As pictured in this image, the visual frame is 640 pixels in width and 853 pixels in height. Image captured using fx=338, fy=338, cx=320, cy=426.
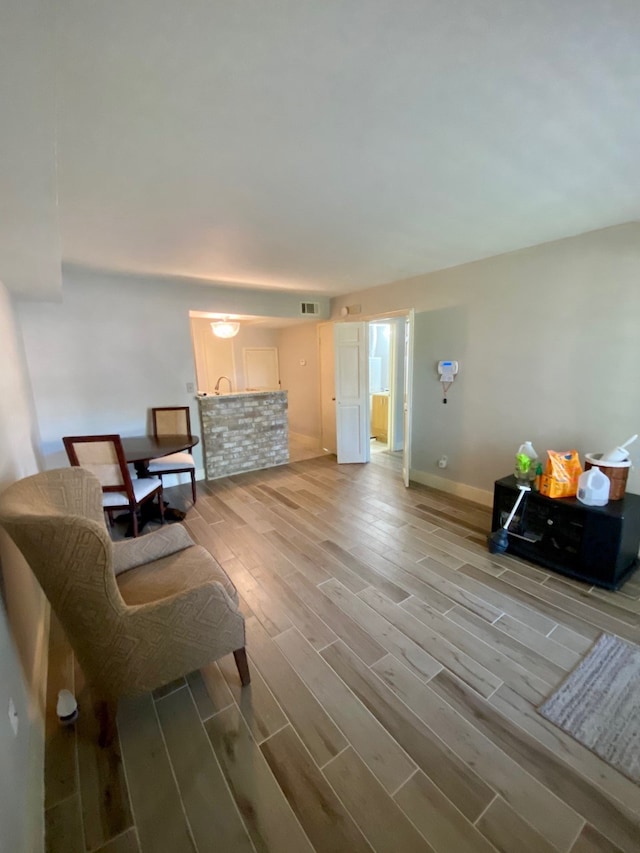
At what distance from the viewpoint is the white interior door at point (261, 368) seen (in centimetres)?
698

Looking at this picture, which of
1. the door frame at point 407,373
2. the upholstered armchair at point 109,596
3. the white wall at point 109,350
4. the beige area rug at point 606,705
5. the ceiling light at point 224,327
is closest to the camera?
the upholstered armchair at point 109,596

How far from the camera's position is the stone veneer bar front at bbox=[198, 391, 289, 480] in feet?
14.7

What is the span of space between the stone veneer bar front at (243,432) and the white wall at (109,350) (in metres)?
0.24

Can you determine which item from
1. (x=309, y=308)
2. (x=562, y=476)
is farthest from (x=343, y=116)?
(x=309, y=308)

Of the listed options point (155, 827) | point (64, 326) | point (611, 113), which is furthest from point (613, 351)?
point (64, 326)

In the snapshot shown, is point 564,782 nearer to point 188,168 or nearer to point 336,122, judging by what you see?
point 336,122

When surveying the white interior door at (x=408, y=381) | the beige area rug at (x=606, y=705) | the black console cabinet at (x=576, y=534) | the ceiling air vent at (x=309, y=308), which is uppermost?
the ceiling air vent at (x=309, y=308)

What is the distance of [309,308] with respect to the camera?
5.19 m

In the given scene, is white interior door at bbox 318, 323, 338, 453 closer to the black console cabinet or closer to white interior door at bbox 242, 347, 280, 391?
white interior door at bbox 242, 347, 280, 391

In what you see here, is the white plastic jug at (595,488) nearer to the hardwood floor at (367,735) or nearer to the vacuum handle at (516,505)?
the vacuum handle at (516,505)

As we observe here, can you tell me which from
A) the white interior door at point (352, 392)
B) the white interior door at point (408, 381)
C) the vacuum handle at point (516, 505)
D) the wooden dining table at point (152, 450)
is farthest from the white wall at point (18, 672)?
the white interior door at point (352, 392)

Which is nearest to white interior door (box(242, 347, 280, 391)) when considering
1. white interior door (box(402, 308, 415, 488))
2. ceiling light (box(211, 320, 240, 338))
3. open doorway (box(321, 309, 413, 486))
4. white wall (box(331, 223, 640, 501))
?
open doorway (box(321, 309, 413, 486))

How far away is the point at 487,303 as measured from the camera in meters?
3.32

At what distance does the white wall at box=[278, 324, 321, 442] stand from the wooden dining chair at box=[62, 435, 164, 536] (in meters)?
3.62
